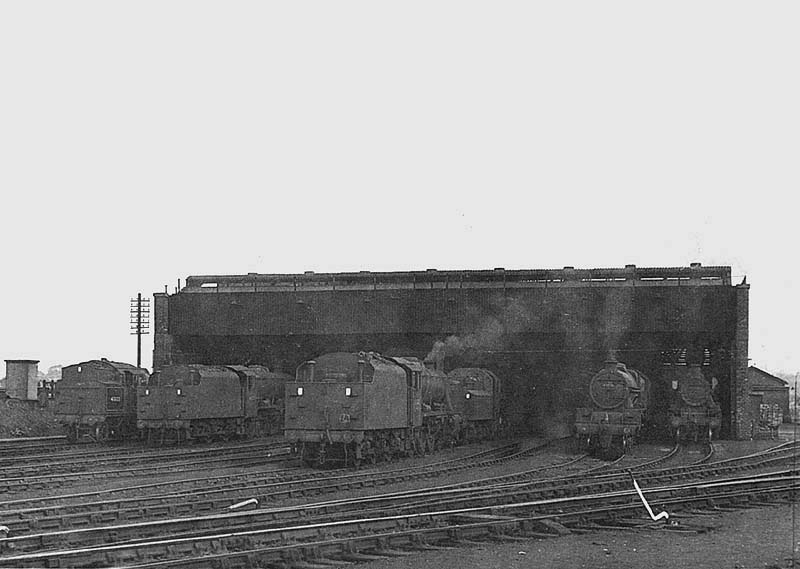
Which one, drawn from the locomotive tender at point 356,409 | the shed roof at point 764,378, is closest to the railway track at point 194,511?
the locomotive tender at point 356,409

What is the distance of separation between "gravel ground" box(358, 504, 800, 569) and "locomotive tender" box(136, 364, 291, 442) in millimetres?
21725

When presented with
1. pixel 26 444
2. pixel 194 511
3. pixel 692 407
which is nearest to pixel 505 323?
pixel 692 407

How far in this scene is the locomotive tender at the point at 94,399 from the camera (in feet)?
119

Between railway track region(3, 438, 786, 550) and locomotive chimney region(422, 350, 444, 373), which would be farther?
locomotive chimney region(422, 350, 444, 373)

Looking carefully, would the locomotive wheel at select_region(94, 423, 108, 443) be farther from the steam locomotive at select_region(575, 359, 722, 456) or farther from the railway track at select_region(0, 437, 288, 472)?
the steam locomotive at select_region(575, 359, 722, 456)

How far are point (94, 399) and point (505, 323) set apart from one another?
49.9ft

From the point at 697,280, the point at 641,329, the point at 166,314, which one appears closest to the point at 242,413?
A: the point at 166,314

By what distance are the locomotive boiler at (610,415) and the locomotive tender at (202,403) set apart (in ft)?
38.0

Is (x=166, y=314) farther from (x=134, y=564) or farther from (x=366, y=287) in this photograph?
(x=134, y=564)

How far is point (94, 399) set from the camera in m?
36.2

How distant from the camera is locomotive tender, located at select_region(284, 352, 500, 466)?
87.5 feet

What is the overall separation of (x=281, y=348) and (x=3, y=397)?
36.5 ft

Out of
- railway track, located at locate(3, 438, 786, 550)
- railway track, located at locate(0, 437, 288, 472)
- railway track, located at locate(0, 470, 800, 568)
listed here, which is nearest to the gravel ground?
railway track, located at locate(0, 470, 800, 568)

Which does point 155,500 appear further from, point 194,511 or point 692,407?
point 692,407
